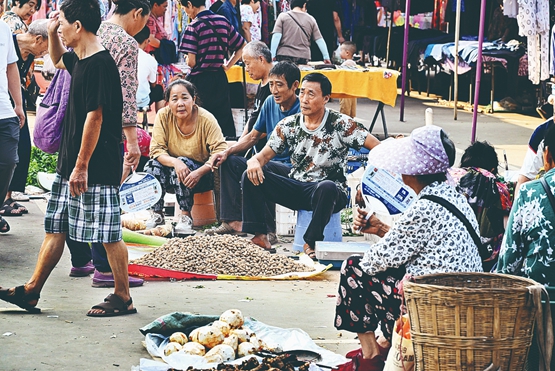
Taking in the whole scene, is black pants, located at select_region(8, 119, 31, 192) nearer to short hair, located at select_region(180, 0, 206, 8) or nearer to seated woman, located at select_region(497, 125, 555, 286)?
short hair, located at select_region(180, 0, 206, 8)

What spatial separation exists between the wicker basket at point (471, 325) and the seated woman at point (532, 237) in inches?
12.9

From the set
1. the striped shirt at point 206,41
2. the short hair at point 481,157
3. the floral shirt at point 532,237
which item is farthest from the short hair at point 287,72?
the floral shirt at point 532,237

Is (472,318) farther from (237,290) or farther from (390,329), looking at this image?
(237,290)

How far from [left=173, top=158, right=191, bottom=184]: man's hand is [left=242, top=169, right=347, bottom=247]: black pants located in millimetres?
709

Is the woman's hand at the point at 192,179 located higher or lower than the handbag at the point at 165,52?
lower

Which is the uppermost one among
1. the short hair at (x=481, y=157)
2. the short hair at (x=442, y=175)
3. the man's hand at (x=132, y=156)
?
the short hair at (x=442, y=175)

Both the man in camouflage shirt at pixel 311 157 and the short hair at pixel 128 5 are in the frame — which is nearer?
the short hair at pixel 128 5

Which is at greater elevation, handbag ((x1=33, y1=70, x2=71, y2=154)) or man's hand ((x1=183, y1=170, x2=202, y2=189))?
handbag ((x1=33, y1=70, x2=71, y2=154))

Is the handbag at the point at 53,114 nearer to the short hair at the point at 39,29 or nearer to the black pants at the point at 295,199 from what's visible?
the short hair at the point at 39,29

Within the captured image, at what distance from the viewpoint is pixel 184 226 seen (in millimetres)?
7969

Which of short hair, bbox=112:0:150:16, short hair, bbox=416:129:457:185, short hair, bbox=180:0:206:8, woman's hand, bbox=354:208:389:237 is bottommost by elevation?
woman's hand, bbox=354:208:389:237

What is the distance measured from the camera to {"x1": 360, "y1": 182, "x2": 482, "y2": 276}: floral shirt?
4.01m

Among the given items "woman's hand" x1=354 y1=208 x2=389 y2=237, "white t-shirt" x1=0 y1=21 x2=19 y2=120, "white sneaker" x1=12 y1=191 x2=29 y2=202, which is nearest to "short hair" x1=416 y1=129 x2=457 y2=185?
"woman's hand" x1=354 y1=208 x2=389 y2=237

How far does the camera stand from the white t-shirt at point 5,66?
20.9ft
